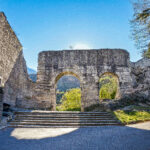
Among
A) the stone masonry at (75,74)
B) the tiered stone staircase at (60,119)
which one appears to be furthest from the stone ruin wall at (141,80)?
the tiered stone staircase at (60,119)

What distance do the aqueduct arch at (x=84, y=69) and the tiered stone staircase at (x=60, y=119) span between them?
13.0 ft

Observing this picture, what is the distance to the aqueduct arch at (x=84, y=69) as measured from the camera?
12.3m

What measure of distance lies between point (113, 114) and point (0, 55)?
7497 mm

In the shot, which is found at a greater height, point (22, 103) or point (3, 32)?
point (3, 32)

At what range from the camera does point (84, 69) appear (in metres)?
12.9

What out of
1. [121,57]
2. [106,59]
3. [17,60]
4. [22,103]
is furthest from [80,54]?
[22,103]

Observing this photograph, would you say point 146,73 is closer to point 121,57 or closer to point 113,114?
point 121,57

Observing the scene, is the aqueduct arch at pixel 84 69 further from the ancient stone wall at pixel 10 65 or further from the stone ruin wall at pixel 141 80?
the ancient stone wall at pixel 10 65

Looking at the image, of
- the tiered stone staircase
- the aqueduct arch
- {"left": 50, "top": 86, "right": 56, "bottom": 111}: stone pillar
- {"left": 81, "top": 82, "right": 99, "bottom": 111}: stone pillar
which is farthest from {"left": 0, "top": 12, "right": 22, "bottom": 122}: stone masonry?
{"left": 81, "top": 82, "right": 99, "bottom": 111}: stone pillar

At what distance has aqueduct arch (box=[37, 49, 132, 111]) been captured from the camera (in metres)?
12.3

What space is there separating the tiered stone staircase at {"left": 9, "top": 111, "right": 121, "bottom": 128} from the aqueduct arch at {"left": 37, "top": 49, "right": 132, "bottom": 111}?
396 centimetres

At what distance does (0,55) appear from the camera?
8.55m

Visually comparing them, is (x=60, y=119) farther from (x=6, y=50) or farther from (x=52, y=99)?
(x=6, y=50)

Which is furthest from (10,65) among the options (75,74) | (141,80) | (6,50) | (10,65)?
(141,80)
